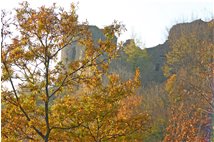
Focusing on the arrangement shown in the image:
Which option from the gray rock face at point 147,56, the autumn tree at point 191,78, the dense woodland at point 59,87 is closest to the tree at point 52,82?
the dense woodland at point 59,87

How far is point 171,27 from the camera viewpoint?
48281mm

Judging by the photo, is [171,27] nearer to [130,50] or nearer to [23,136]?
[130,50]

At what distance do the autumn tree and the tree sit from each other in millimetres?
9391

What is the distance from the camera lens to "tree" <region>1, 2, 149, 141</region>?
9945 millimetres

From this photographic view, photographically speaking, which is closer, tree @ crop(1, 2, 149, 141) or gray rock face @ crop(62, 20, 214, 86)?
tree @ crop(1, 2, 149, 141)

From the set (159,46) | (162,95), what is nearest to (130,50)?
(159,46)

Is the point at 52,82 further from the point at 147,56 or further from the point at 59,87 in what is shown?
the point at 147,56

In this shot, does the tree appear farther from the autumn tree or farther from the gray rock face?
the gray rock face

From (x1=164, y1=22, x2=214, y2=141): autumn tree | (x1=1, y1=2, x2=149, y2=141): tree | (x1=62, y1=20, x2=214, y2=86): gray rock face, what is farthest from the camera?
(x1=62, y1=20, x2=214, y2=86): gray rock face

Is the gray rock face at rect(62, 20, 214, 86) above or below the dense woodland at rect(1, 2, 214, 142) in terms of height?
above

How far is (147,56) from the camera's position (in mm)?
49906

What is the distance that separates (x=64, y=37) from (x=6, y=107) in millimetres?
1892

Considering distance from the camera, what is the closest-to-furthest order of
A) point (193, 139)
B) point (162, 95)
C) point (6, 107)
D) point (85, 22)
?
point (6, 107)
point (85, 22)
point (193, 139)
point (162, 95)

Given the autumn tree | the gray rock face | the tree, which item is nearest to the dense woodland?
the tree
